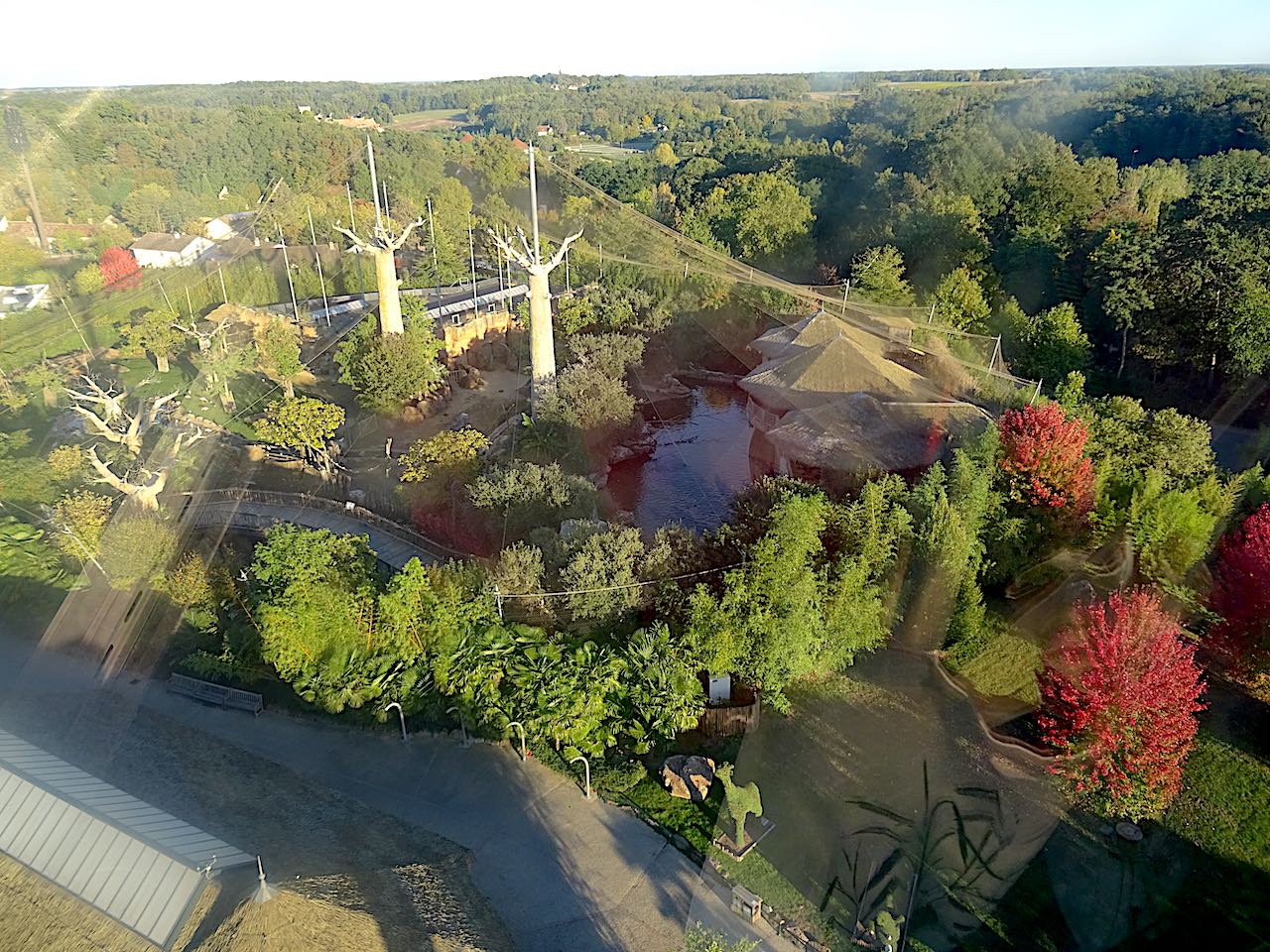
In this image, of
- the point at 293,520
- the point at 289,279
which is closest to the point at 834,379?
the point at 293,520

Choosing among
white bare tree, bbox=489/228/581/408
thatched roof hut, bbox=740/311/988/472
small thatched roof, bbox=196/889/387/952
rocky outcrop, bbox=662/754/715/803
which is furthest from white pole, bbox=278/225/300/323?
small thatched roof, bbox=196/889/387/952

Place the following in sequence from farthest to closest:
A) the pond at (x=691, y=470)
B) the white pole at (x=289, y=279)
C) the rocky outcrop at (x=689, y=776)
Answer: the white pole at (x=289, y=279) → the pond at (x=691, y=470) → the rocky outcrop at (x=689, y=776)

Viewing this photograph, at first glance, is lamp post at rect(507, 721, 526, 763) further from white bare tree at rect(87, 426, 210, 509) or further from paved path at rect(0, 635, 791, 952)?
white bare tree at rect(87, 426, 210, 509)

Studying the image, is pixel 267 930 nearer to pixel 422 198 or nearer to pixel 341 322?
pixel 341 322

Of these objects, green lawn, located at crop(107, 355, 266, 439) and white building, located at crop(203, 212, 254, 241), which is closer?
green lawn, located at crop(107, 355, 266, 439)

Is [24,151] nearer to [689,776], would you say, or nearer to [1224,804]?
[689,776]

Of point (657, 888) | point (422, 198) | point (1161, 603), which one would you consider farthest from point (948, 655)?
point (422, 198)

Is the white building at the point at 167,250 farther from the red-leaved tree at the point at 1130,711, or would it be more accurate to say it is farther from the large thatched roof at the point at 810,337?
the red-leaved tree at the point at 1130,711

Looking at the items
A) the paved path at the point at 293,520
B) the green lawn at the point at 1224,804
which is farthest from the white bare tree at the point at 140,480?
the green lawn at the point at 1224,804
